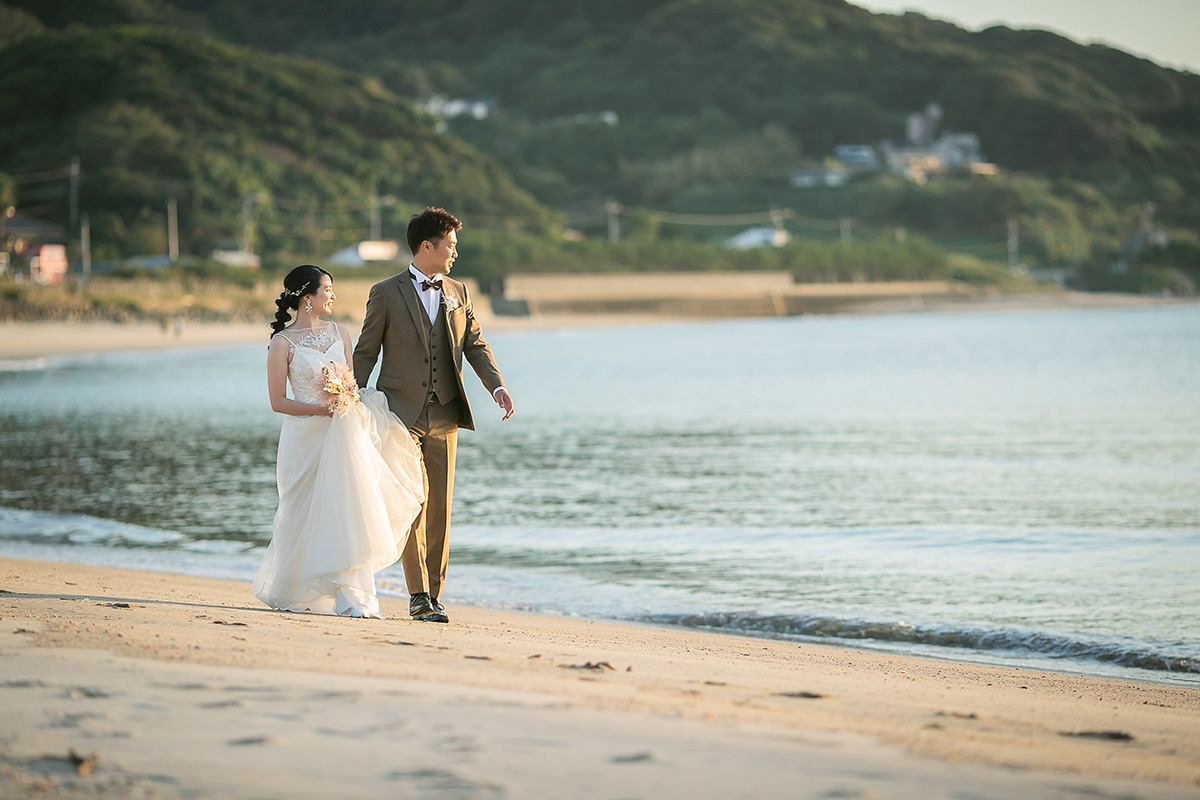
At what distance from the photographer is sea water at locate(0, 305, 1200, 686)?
23.8 feet

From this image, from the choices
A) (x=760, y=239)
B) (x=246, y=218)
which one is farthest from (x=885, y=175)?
(x=246, y=218)

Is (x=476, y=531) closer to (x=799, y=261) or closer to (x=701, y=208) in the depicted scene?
(x=799, y=261)

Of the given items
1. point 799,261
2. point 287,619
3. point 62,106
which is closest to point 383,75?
point 62,106

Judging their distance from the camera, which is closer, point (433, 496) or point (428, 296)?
point (428, 296)

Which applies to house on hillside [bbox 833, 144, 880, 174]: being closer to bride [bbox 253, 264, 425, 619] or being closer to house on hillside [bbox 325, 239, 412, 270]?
house on hillside [bbox 325, 239, 412, 270]

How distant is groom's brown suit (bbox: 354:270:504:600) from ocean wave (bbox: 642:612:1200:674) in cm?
189

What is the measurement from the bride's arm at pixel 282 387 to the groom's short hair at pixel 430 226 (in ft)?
2.44

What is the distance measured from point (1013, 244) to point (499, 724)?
132446mm

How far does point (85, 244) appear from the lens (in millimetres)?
66125

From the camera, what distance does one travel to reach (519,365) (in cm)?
4384

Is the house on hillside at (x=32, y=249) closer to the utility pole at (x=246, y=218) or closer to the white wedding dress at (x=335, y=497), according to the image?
the utility pole at (x=246, y=218)

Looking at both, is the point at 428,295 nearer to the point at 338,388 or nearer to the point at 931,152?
the point at 338,388

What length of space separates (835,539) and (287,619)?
5.83m

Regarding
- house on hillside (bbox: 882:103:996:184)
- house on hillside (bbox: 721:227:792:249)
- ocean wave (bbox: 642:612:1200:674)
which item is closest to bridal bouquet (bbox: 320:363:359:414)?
ocean wave (bbox: 642:612:1200:674)
